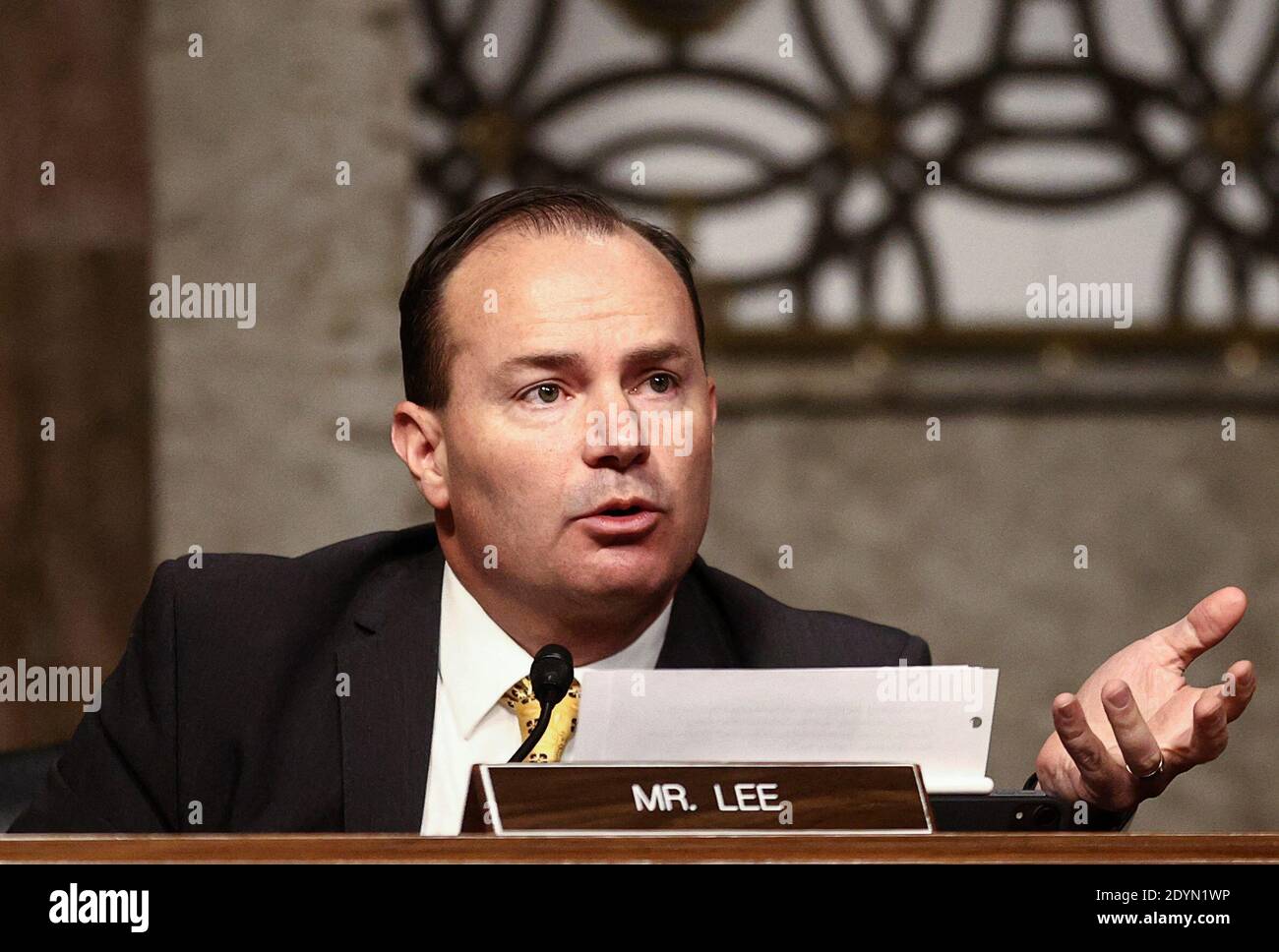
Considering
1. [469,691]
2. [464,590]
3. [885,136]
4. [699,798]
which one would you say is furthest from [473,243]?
[885,136]

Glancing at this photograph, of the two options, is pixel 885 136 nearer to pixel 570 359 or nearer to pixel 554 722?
pixel 570 359

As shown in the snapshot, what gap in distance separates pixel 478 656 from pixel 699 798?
2.30 feet

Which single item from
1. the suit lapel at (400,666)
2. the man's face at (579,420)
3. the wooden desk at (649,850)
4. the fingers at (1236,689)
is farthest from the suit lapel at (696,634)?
the wooden desk at (649,850)

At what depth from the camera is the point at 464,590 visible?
1.87m

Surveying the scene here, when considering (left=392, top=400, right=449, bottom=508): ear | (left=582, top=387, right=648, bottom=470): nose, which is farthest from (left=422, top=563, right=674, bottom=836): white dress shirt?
(left=582, top=387, right=648, bottom=470): nose

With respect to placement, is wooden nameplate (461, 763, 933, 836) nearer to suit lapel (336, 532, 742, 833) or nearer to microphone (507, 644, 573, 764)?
microphone (507, 644, 573, 764)

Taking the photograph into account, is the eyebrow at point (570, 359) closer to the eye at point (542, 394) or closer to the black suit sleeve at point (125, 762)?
the eye at point (542, 394)

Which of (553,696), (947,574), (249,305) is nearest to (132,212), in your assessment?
(249,305)

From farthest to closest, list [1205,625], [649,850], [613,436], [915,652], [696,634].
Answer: [915,652], [696,634], [613,436], [1205,625], [649,850]

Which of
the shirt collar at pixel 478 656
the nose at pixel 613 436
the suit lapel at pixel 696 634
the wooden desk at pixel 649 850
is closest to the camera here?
the wooden desk at pixel 649 850

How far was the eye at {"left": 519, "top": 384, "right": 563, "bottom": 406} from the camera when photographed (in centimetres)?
174

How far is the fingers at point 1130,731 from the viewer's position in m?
1.34

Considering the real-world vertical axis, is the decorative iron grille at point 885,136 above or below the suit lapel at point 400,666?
above

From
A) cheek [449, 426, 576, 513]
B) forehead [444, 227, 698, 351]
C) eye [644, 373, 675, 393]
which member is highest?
forehead [444, 227, 698, 351]
